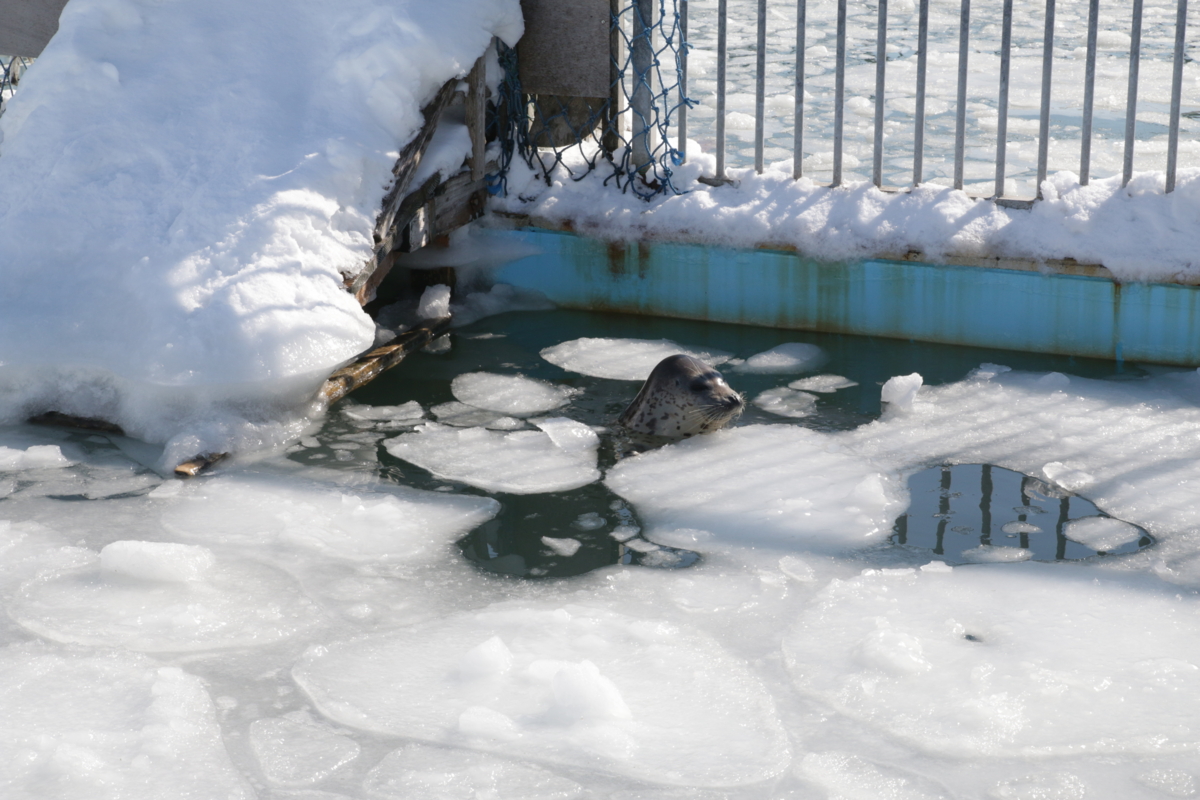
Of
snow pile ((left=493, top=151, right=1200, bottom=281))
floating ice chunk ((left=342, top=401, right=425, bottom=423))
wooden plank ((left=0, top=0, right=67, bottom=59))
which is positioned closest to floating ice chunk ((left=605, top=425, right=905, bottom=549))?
floating ice chunk ((left=342, top=401, right=425, bottom=423))

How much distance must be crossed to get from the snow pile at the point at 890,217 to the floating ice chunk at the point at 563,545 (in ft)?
7.51

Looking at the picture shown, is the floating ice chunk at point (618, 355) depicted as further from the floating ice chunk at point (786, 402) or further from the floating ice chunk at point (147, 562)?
the floating ice chunk at point (147, 562)

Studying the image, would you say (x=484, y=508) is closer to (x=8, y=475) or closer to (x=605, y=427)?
(x=605, y=427)

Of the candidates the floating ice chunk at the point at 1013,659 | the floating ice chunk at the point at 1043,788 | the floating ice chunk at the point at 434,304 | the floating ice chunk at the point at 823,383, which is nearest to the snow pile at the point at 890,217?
the floating ice chunk at the point at 434,304

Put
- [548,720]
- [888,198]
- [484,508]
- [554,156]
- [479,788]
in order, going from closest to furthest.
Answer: [479,788], [548,720], [484,508], [888,198], [554,156]

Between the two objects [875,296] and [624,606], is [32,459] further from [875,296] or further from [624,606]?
[875,296]

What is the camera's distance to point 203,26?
17.1 ft

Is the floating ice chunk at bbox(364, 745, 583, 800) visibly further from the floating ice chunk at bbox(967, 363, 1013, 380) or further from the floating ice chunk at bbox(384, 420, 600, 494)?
the floating ice chunk at bbox(967, 363, 1013, 380)

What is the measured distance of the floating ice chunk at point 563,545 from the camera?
12.1 ft

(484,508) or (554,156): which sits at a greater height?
(554,156)

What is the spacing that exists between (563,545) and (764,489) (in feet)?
2.48

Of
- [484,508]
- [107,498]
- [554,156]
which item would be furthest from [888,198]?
[107,498]

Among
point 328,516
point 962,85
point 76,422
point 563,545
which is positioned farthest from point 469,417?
point 962,85

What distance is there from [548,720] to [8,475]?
2.38 meters
